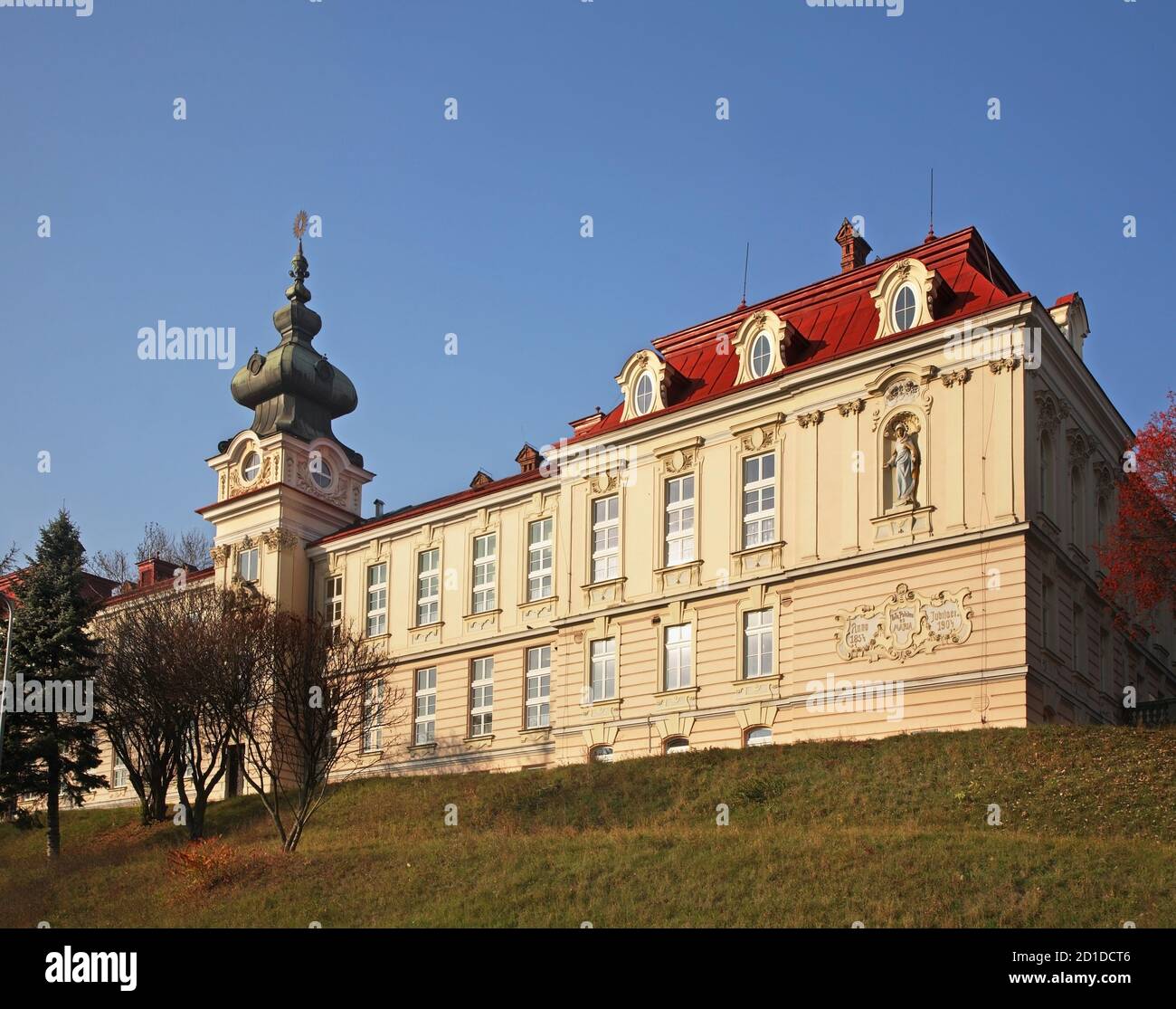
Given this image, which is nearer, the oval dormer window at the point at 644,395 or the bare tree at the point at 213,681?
the bare tree at the point at 213,681

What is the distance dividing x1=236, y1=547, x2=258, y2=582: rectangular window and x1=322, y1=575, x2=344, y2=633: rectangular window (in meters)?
2.46

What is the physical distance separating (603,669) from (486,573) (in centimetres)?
751

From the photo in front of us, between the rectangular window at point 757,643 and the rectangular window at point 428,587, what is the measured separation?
1320 cm

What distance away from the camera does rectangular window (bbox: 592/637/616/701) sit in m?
42.6

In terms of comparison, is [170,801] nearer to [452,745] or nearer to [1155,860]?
[452,745]

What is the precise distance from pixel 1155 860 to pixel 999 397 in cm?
1371

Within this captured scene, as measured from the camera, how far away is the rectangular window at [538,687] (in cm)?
4562

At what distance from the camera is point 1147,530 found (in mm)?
39312

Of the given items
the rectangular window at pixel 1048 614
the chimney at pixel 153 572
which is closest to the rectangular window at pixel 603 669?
the rectangular window at pixel 1048 614

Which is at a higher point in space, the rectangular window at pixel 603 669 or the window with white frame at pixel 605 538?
the window with white frame at pixel 605 538

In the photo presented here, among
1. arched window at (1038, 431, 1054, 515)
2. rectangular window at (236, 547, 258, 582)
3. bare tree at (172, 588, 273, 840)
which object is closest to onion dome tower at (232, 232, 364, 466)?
rectangular window at (236, 547, 258, 582)

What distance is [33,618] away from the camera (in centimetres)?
4431

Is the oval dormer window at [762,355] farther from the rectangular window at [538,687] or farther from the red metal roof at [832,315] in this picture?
the rectangular window at [538,687]
